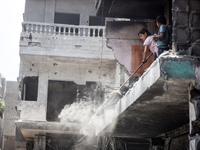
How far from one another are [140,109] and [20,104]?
1142cm

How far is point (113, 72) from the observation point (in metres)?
19.3

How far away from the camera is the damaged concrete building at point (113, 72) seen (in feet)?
19.6

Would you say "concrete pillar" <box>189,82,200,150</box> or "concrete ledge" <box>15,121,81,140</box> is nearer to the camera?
"concrete pillar" <box>189,82,200,150</box>

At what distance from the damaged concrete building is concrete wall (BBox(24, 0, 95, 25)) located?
50 millimetres

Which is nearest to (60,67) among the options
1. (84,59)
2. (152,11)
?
(84,59)

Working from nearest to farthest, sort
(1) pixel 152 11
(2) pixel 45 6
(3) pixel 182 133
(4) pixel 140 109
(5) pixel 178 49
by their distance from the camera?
(5) pixel 178 49 → (4) pixel 140 109 → (3) pixel 182 133 → (1) pixel 152 11 → (2) pixel 45 6

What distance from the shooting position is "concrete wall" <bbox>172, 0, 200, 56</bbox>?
6035mm

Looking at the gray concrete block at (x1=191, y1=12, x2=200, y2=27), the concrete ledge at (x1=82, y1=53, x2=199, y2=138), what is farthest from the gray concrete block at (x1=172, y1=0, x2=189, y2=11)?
the concrete ledge at (x1=82, y1=53, x2=199, y2=138)

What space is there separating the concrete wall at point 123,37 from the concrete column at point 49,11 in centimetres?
965

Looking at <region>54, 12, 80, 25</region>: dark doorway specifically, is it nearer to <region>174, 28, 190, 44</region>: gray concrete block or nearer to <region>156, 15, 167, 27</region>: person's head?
<region>156, 15, 167, 27</region>: person's head

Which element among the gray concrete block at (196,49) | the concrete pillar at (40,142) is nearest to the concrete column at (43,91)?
the concrete pillar at (40,142)

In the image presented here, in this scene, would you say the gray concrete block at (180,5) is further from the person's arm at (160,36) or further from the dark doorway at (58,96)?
the dark doorway at (58,96)

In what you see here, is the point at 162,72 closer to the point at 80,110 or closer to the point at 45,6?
the point at 80,110

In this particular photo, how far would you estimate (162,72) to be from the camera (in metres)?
5.57
